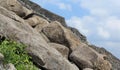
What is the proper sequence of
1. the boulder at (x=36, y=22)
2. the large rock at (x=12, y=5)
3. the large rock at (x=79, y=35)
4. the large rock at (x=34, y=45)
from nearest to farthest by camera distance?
the large rock at (x=34, y=45) → the large rock at (x=12, y=5) → the boulder at (x=36, y=22) → the large rock at (x=79, y=35)

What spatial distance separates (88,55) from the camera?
107 feet

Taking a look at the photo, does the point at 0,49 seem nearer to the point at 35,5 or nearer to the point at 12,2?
the point at 12,2

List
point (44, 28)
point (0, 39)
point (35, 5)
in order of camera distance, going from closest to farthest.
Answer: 1. point (0, 39)
2. point (44, 28)
3. point (35, 5)

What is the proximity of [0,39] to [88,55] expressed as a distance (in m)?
9.06

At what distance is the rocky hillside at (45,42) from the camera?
2617 centimetres

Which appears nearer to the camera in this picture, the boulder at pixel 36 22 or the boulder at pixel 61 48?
the boulder at pixel 61 48

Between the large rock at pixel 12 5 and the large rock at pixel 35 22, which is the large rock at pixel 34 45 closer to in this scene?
the large rock at pixel 12 5

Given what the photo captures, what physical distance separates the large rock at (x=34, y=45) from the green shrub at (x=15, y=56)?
126cm

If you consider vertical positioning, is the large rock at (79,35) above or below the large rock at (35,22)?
above

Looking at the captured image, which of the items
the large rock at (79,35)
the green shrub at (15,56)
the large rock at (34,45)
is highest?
the large rock at (79,35)

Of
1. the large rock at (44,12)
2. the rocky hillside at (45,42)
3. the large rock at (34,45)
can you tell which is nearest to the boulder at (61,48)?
the rocky hillside at (45,42)

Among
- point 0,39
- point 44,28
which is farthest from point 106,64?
point 0,39

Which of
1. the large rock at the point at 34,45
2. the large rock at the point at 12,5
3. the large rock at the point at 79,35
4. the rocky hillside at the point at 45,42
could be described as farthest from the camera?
the large rock at the point at 79,35

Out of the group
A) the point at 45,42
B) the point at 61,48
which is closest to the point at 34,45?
the point at 45,42
